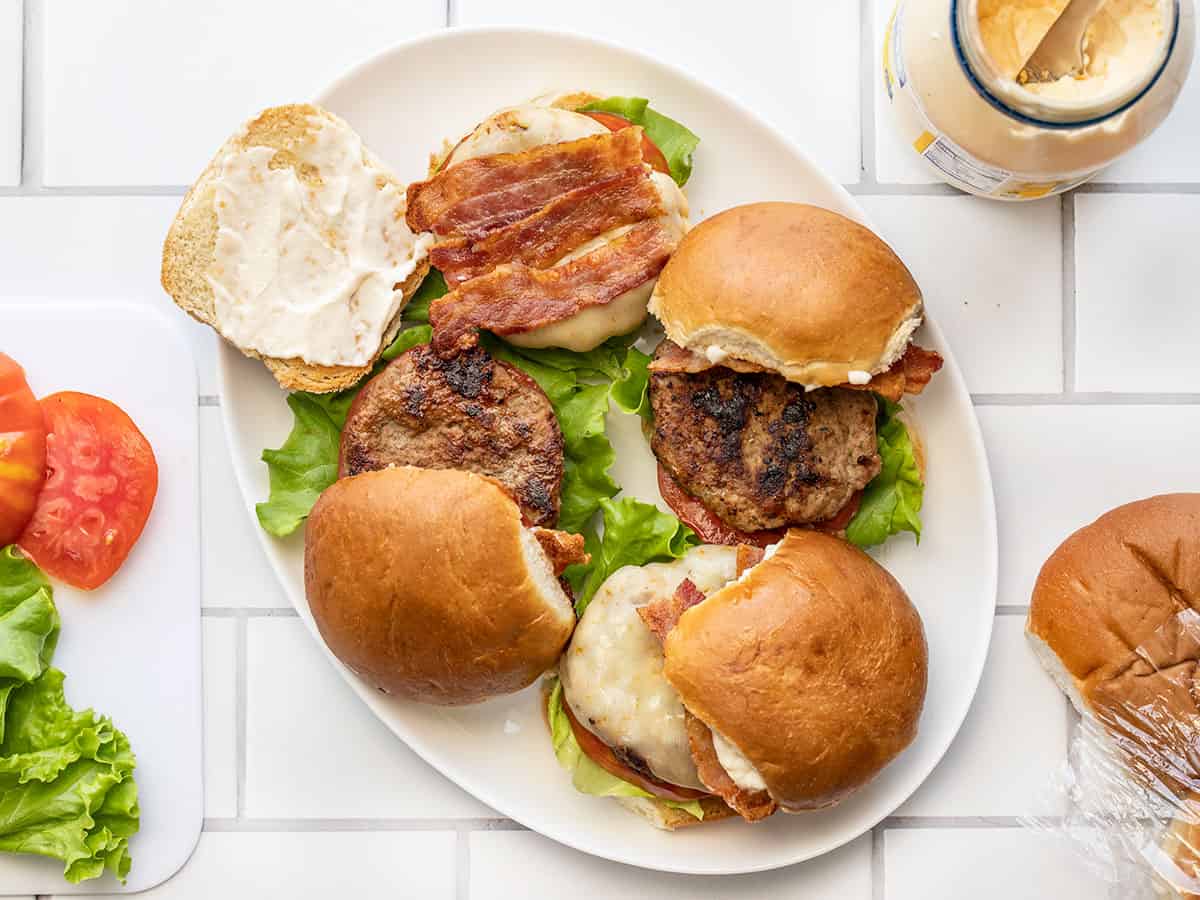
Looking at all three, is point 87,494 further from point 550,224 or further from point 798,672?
point 798,672

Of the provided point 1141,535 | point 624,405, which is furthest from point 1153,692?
point 624,405

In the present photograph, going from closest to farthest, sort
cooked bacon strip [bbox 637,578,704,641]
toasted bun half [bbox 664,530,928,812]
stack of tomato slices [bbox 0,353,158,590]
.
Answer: toasted bun half [bbox 664,530,928,812]
cooked bacon strip [bbox 637,578,704,641]
stack of tomato slices [bbox 0,353,158,590]

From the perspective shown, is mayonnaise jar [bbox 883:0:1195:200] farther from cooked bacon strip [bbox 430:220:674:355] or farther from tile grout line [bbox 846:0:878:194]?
cooked bacon strip [bbox 430:220:674:355]

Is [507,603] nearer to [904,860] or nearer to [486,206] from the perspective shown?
[486,206]

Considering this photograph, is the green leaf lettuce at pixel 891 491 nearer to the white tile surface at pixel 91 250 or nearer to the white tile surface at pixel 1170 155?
the white tile surface at pixel 1170 155

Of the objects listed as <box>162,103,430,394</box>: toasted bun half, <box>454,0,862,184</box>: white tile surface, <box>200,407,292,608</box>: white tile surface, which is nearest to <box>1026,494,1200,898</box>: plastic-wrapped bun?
<box>454,0,862,184</box>: white tile surface

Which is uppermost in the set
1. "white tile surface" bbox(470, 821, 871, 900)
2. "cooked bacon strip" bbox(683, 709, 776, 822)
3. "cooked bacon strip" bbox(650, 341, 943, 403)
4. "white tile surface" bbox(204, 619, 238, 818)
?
"cooked bacon strip" bbox(650, 341, 943, 403)
